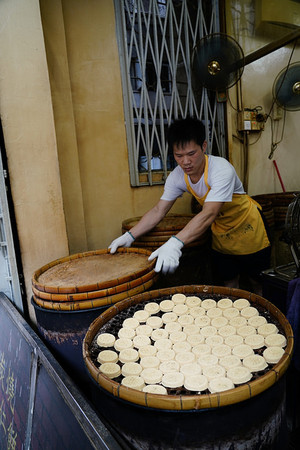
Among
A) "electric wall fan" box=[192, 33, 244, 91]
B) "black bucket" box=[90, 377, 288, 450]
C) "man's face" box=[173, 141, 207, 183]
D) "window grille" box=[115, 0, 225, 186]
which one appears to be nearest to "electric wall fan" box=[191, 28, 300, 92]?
"electric wall fan" box=[192, 33, 244, 91]

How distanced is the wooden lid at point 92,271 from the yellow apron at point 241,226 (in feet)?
3.11

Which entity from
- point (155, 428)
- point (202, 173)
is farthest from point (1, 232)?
point (155, 428)

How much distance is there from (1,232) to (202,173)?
6.32 ft

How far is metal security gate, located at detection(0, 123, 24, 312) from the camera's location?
2512 millimetres

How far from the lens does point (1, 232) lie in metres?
2.71

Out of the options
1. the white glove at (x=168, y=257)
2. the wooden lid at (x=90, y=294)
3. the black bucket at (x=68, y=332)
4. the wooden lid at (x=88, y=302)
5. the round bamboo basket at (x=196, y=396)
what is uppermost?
the white glove at (x=168, y=257)

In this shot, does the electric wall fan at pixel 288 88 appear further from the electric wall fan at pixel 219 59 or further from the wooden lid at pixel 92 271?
the wooden lid at pixel 92 271

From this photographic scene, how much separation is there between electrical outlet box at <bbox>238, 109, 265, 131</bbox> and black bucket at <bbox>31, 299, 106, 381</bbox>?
13.1ft

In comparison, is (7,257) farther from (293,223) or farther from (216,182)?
(293,223)

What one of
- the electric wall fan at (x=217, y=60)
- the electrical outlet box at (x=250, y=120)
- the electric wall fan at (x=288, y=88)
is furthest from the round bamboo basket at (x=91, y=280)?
the electric wall fan at (x=288, y=88)

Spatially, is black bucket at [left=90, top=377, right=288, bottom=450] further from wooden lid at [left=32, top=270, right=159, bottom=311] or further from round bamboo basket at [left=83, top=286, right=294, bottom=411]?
wooden lid at [left=32, top=270, right=159, bottom=311]

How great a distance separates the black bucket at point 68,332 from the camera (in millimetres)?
1837

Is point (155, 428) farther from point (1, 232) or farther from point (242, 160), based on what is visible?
point (242, 160)

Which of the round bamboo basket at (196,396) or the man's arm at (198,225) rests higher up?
the man's arm at (198,225)
